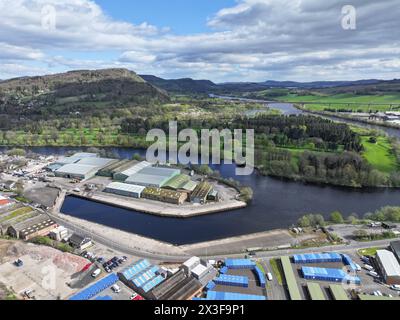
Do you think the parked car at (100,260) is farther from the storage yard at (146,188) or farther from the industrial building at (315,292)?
the industrial building at (315,292)

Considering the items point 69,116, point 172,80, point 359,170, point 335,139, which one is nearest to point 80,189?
point 359,170

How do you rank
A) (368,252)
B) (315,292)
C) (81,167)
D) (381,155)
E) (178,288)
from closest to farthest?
(315,292) → (178,288) → (368,252) → (81,167) → (381,155)

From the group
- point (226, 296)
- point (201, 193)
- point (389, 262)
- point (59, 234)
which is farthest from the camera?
point (201, 193)

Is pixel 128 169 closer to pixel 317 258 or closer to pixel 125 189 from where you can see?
pixel 125 189

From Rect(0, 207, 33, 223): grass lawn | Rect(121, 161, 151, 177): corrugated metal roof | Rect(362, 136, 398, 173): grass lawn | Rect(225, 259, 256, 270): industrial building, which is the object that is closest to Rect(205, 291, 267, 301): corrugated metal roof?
Rect(225, 259, 256, 270): industrial building

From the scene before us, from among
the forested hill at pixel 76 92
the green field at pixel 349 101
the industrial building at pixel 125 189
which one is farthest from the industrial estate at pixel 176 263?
the green field at pixel 349 101

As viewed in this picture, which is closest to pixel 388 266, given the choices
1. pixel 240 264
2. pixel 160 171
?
pixel 240 264

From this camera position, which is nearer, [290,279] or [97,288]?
[97,288]

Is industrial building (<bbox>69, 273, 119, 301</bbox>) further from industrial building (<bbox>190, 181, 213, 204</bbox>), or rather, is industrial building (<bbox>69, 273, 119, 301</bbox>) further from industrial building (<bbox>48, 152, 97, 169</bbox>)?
industrial building (<bbox>48, 152, 97, 169</bbox>)
